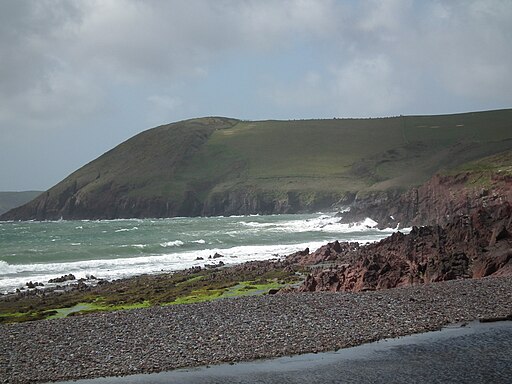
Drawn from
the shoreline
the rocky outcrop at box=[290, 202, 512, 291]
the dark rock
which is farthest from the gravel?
the dark rock

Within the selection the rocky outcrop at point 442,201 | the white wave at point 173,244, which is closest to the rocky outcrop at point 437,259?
the rocky outcrop at point 442,201

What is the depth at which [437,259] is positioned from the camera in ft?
120

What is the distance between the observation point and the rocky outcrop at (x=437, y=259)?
34.5 meters

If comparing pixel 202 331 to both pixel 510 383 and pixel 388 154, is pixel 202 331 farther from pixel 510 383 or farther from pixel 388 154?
pixel 388 154

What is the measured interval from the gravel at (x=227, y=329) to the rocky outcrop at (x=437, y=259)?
463cm

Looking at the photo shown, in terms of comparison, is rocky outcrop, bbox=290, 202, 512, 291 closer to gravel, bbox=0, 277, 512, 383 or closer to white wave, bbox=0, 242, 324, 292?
gravel, bbox=0, 277, 512, 383

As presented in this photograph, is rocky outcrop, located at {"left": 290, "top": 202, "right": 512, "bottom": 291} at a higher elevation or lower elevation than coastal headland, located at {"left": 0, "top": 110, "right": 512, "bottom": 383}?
higher

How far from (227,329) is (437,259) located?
17.7 m

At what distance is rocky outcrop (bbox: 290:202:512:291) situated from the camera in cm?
3450

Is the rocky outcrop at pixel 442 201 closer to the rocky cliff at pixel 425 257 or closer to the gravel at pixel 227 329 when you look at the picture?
the rocky cliff at pixel 425 257

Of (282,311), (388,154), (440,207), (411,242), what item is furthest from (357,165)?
(282,311)

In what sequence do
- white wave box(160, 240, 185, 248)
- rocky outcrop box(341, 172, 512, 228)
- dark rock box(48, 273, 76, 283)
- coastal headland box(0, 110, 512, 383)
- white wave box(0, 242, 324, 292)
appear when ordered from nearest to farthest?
coastal headland box(0, 110, 512, 383) → dark rock box(48, 273, 76, 283) → white wave box(0, 242, 324, 292) → white wave box(160, 240, 185, 248) → rocky outcrop box(341, 172, 512, 228)

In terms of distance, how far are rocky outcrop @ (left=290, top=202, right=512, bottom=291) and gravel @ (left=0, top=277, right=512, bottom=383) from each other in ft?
15.2

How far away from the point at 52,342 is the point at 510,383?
14978 mm
